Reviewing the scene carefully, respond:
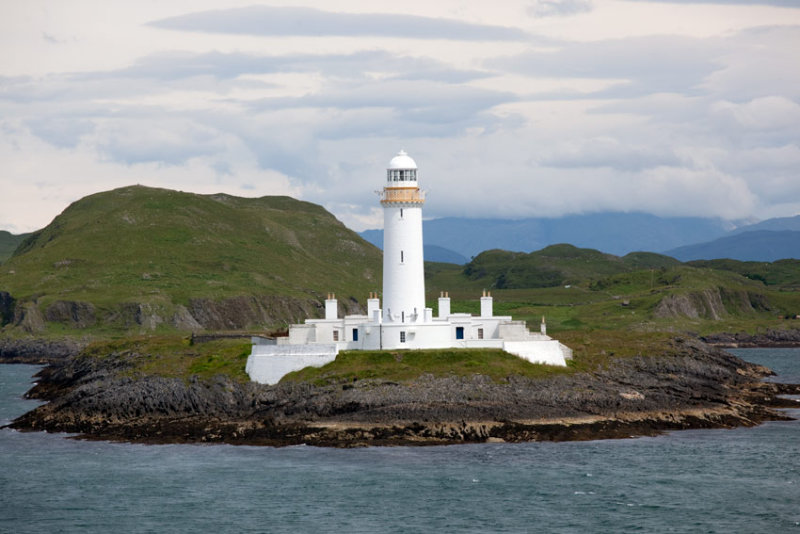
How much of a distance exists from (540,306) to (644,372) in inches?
4116

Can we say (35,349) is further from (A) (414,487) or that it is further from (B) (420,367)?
(A) (414,487)

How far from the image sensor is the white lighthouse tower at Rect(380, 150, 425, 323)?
254 ft

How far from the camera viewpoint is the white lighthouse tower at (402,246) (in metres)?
77.4

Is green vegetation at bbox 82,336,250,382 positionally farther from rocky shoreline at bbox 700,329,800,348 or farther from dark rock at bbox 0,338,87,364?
rocky shoreline at bbox 700,329,800,348

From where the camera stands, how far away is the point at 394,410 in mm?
67750

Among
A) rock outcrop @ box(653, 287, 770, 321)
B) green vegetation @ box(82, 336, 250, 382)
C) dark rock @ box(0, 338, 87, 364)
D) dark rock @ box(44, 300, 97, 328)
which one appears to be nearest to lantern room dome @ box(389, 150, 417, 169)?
green vegetation @ box(82, 336, 250, 382)

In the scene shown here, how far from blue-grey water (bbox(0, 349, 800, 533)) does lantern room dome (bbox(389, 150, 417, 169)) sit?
22500 millimetres

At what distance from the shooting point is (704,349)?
101812mm

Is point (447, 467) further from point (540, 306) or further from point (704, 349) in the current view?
point (540, 306)

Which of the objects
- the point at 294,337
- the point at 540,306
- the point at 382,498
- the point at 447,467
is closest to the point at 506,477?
the point at 447,467

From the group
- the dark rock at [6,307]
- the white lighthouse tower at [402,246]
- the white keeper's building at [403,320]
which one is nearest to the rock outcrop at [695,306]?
the dark rock at [6,307]

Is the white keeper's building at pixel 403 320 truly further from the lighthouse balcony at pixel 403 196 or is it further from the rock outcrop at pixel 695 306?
the rock outcrop at pixel 695 306

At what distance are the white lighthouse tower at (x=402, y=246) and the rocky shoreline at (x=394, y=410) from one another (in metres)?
8.60

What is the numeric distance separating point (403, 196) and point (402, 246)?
3564 mm
